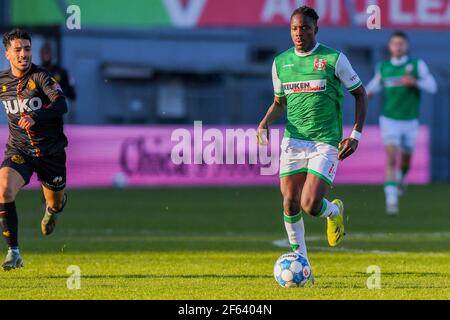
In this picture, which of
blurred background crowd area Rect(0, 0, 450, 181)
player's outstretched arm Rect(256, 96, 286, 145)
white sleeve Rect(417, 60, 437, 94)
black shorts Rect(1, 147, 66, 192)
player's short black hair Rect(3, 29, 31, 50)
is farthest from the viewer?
blurred background crowd area Rect(0, 0, 450, 181)

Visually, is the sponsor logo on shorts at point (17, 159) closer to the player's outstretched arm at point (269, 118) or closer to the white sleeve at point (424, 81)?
the player's outstretched arm at point (269, 118)

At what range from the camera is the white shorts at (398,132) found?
1900 cm

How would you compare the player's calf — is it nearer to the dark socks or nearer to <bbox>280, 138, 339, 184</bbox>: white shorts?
the dark socks

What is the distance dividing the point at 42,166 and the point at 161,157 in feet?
46.5

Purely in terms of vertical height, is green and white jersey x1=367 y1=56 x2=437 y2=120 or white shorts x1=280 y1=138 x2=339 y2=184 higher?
green and white jersey x1=367 y1=56 x2=437 y2=120

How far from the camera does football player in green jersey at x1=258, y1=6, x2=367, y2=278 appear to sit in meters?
10.6

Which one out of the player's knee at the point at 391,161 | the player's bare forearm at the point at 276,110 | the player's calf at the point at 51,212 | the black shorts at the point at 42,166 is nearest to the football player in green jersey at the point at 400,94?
the player's knee at the point at 391,161

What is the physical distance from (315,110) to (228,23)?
14529 mm

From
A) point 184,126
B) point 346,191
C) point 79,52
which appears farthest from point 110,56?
point 346,191

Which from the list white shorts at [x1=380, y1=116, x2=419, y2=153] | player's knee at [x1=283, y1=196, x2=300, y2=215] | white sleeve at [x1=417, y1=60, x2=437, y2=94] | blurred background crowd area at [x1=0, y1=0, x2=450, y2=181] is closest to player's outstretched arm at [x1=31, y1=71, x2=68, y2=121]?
player's knee at [x1=283, y1=196, x2=300, y2=215]

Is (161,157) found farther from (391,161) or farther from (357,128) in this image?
(357,128)

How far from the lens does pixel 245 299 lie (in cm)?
910

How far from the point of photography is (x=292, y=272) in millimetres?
9867
